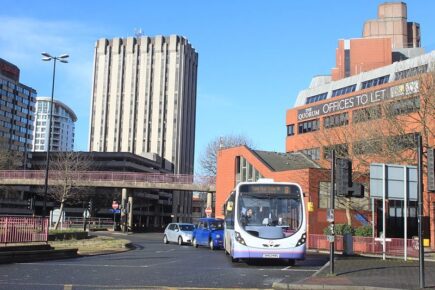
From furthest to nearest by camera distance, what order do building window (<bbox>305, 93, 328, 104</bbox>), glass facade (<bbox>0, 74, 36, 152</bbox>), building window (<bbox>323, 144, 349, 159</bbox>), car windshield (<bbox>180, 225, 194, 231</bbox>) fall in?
glass facade (<bbox>0, 74, 36, 152</bbox>) < building window (<bbox>305, 93, 328, 104</bbox>) < car windshield (<bbox>180, 225, 194, 231</bbox>) < building window (<bbox>323, 144, 349, 159</bbox>)

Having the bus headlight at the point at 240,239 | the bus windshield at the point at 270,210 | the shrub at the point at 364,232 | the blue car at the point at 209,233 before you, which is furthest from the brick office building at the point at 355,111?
the bus headlight at the point at 240,239

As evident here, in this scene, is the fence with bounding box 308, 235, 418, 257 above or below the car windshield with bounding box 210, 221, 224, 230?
below

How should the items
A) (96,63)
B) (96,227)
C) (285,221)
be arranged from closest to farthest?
(285,221) < (96,227) < (96,63)

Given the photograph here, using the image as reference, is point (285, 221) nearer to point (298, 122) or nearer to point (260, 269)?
point (260, 269)

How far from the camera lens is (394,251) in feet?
91.1

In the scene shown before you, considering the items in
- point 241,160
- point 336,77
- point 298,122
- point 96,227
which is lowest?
point 96,227

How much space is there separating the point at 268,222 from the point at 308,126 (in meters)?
53.3

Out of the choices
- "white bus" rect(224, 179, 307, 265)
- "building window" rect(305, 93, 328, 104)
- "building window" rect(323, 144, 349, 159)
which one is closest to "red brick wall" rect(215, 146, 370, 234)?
"building window" rect(323, 144, 349, 159)

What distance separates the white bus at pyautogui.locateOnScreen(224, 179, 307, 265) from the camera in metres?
18.6

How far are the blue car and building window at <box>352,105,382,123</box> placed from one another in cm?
1108

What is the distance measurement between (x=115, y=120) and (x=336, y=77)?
9074 cm

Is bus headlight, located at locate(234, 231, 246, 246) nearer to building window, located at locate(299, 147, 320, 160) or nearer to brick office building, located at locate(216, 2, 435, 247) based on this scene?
brick office building, located at locate(216, 2, 435, 247)

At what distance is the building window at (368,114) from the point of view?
32312 millimetres

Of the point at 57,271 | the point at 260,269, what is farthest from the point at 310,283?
the point at 57,271
